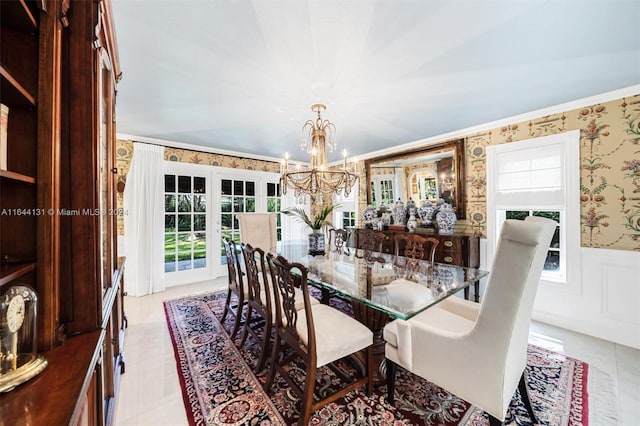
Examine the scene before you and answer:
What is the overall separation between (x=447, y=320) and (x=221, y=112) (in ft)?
9.61

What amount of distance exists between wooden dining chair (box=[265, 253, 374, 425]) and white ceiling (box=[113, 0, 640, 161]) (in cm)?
144

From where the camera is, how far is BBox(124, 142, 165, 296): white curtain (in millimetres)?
3660

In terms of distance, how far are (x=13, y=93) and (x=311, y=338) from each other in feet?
5.13

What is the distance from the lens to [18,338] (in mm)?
753

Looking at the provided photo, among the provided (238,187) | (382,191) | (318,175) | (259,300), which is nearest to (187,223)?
(238,187)

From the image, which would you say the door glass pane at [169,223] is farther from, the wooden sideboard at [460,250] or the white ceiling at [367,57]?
the wooden sideboard at [460,250]

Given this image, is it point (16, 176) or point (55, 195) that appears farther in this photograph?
point (55, 195)

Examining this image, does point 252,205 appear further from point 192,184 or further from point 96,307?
point 96,307

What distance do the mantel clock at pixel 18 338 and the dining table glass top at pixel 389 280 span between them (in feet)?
4.52

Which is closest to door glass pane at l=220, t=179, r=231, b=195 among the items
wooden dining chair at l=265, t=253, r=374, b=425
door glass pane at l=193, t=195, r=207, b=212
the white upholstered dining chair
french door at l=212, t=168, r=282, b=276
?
french door at l=212, t=168, r=282, b=276

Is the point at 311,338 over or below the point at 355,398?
over

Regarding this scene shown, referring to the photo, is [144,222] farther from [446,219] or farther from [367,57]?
[446,219]

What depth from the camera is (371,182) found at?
4.71 m

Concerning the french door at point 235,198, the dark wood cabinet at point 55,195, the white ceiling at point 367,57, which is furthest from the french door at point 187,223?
the dark wood cabinet at point 55,195
